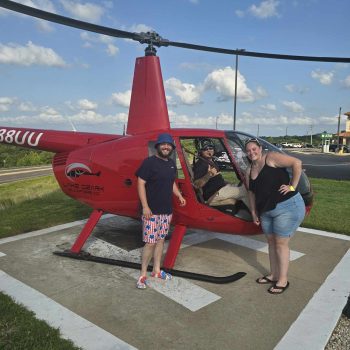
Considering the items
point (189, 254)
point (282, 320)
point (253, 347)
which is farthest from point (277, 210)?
point (189, 254)

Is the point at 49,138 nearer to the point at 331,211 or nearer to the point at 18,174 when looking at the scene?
the point at 331,211

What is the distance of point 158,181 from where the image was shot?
4.08m

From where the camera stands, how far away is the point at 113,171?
201 inches

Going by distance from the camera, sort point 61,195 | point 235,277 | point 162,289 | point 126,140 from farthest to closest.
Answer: point 61,195, point 126,140, point 235,277, point 162,289

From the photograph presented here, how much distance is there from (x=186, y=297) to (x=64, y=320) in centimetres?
136

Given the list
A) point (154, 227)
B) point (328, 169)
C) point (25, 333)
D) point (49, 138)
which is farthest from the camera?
point (328, 169)

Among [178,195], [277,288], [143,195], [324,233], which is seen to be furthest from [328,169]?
[143,195]

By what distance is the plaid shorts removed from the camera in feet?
13.8

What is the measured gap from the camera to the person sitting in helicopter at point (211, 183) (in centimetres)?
466

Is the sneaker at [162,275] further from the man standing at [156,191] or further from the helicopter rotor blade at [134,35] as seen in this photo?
the helicopter rotor blade at [134,35]

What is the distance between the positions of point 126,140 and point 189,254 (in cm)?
203

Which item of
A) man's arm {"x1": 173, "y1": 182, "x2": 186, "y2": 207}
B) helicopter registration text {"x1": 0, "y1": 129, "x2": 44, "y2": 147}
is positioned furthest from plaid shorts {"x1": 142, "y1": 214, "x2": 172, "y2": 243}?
helicopter registration text {"x1": 0, "y1": 129, "x2": 44, "y2": 147}

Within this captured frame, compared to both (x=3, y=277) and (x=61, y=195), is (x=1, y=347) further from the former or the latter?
(x=61, y=195)

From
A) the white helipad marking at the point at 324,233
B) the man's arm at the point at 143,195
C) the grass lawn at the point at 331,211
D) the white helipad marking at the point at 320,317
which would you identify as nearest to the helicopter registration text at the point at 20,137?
the man's arm at the point at 143,195
